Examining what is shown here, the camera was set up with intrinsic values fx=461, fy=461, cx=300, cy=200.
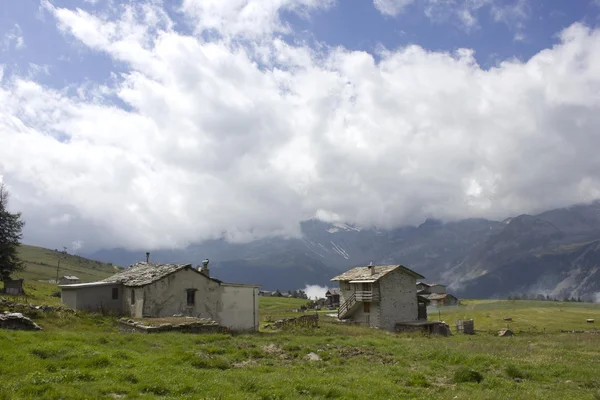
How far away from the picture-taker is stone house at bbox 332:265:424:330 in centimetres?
6488

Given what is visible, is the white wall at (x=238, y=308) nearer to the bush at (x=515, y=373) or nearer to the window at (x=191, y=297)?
the window at (x=191, y=297)

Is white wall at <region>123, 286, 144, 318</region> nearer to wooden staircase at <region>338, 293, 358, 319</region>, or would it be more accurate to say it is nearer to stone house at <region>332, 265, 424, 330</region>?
stone house at <region>332, 265, 424, 330</region>

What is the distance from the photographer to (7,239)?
2370 inches

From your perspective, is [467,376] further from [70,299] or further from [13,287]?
[13,287]

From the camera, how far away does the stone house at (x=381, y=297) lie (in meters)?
64.9

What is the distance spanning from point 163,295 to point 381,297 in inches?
1286

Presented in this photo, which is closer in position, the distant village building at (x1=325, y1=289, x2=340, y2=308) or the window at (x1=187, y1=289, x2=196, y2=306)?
the window at (x1=187, y1=289, x2=196, y2=306)

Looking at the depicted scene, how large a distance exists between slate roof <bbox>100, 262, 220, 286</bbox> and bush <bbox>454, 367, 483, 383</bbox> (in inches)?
1227

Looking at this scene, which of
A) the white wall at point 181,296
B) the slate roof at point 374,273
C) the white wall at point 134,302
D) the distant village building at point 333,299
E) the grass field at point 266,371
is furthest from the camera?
the distant village building at point 333,299

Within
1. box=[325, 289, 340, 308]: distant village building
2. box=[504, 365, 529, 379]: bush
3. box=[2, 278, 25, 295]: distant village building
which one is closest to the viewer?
box=[504, 365, 529, 379]: bush

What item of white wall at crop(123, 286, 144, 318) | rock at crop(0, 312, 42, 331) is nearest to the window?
white wall at crop(123, 286, 144, 318)

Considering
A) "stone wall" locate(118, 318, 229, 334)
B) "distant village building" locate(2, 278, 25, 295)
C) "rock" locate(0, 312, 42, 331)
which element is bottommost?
"stone wall" locate(118, 318, 229, 334)

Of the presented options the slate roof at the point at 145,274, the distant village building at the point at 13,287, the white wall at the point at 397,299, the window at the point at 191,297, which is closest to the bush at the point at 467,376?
the slate roof at the point at 145,274

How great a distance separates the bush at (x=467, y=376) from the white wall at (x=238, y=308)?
32627mm
